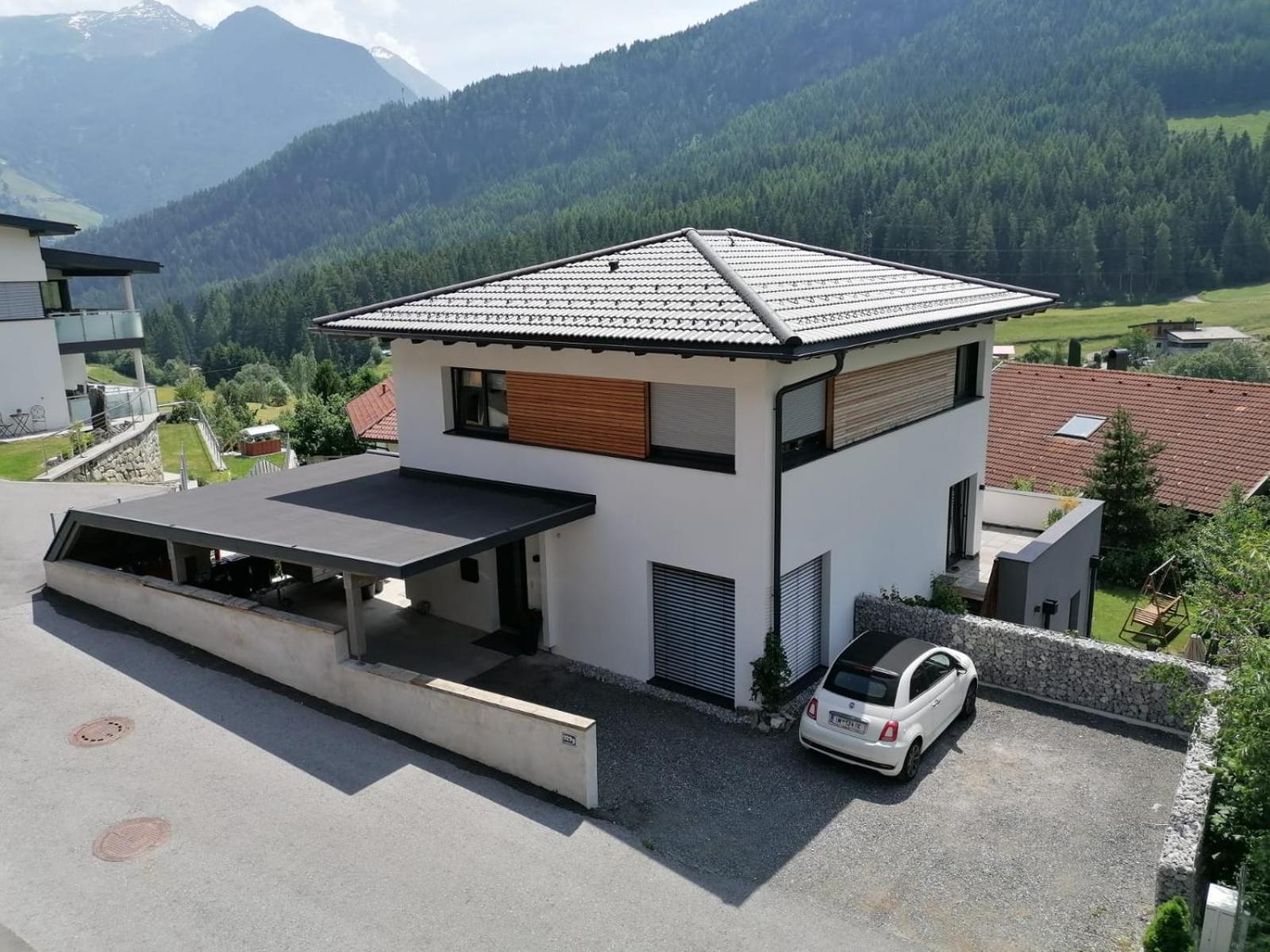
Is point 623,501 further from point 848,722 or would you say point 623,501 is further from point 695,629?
point 848,722

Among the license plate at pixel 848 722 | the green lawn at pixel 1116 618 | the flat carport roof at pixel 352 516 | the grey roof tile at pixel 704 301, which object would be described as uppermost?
the grey roof tile at pixel 704 301

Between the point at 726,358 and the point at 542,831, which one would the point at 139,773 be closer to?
the point at 542,831

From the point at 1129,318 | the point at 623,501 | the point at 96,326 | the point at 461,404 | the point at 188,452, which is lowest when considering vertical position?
the point at 1129,318

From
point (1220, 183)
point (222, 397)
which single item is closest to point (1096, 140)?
point (1220, 183)

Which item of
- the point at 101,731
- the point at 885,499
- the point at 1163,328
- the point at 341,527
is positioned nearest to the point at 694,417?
the point at 885,499

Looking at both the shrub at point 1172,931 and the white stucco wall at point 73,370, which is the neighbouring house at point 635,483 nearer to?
the shrub at point 1172,931

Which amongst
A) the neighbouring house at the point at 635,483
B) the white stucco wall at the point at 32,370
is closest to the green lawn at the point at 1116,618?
the neighbouring house at the point at 635,483

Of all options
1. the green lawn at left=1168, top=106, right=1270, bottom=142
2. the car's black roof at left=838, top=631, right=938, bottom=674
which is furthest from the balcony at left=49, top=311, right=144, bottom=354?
the green lawn at left=1168, top=106, right=1270, bottom=142
